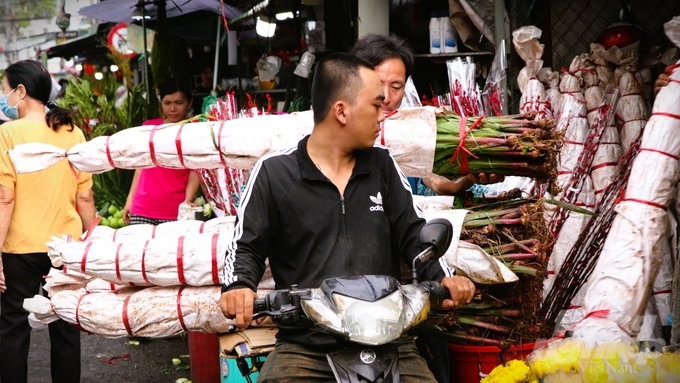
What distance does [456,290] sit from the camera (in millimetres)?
2764

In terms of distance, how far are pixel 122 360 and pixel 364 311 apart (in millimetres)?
4868

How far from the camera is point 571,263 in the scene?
14.3ft

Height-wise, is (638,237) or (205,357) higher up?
(638,237)

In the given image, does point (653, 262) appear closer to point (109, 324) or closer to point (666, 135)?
point (666, 135)

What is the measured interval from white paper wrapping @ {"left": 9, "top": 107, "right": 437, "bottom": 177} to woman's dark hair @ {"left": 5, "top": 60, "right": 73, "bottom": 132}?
1.17 metres

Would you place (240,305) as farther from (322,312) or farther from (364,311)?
(364,311)

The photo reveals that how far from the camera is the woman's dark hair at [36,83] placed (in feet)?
16.8

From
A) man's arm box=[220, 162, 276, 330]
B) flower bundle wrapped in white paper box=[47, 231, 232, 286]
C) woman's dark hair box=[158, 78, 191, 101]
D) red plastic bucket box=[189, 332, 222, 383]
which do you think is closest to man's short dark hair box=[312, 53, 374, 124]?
man's arm box=[220, 162, 276, 330]

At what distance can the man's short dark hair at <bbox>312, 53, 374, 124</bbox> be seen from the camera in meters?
3.05

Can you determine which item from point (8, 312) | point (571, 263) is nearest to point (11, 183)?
point (8, 312)

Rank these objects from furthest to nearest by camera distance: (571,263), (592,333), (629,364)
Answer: (571,263)
(592,333)
(629,364)

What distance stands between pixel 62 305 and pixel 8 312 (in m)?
1.09

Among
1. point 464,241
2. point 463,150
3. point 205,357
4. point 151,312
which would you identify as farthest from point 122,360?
point 463,150

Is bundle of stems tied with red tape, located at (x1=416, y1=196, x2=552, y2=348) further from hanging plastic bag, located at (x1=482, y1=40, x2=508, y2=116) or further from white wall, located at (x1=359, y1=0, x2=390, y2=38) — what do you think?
white wall, located at (x1=359, y1=0, x2=390, y2=38)
